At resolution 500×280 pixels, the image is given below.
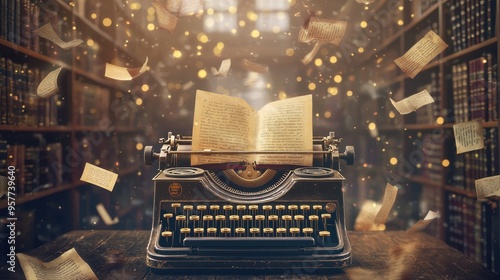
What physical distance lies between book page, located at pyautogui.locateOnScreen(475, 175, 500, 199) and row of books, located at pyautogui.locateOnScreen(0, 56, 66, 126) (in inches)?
94.7

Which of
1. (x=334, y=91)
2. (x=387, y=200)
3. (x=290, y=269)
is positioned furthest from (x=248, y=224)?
(x=334, y=91)

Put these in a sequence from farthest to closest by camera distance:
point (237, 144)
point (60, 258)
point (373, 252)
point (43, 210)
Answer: point (43, 210) → point (237, 144) → point (373, 252) → point (60, 258)

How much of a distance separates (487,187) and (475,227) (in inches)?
22.6

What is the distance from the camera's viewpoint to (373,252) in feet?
5.20

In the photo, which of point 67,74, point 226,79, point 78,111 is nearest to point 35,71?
point 67,74

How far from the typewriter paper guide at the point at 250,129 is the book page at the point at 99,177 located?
45cm

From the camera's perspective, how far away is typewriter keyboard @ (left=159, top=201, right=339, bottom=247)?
4.47 feet

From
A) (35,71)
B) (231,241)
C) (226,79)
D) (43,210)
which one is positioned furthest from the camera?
(226,79)

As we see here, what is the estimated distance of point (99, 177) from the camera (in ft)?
6.02

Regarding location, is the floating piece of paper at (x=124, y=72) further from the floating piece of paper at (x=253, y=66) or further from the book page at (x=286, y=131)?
the floating piece of paper at (x=253, y=66)

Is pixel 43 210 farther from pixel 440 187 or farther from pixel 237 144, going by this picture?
pixel 440 187

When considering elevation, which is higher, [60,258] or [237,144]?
[237,144]

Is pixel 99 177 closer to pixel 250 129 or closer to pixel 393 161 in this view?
pixel 250 129

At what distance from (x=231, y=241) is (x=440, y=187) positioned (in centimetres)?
190
